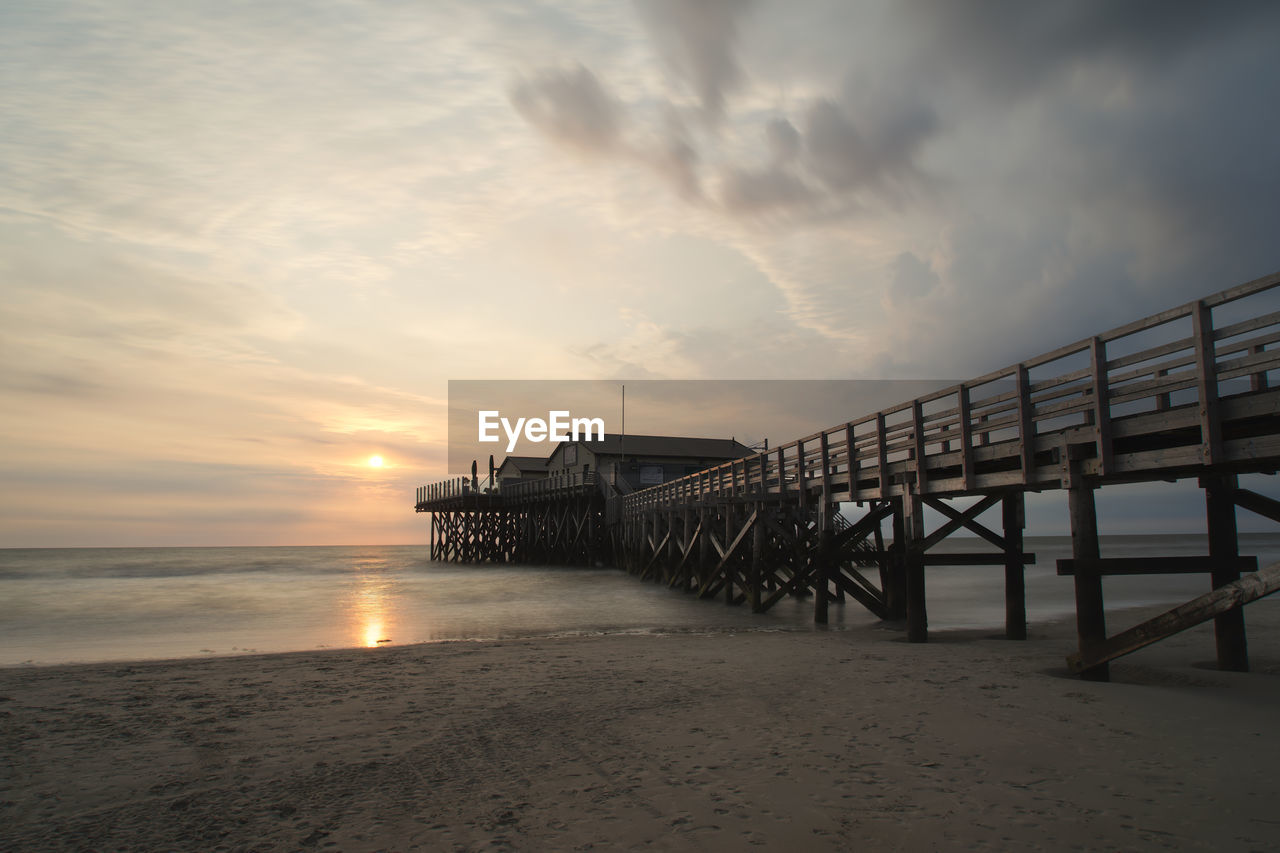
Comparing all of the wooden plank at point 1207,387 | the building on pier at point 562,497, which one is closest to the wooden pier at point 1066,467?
Answer: the wooden plank at point 1207,387

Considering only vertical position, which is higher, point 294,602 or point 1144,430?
point 1144,430

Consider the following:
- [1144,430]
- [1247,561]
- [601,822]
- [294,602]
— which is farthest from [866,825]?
[294,602]

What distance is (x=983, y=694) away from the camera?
23.1ft

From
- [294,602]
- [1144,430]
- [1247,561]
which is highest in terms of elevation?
[1144,430]

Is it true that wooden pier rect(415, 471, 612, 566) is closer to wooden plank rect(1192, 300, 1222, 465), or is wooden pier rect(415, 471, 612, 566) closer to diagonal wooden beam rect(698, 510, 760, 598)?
diagonal wooden beam rect(698, 510, 760, 598)

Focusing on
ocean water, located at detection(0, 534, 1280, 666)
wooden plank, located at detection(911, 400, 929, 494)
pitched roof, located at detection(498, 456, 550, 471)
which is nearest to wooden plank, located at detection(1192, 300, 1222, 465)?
wooden plank, located at detection(911, 400, 929, 494)

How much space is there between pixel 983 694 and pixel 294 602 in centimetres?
2369

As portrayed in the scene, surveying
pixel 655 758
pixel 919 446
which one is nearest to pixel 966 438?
pixel 919 446

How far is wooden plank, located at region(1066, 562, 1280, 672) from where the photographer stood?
18.5ft

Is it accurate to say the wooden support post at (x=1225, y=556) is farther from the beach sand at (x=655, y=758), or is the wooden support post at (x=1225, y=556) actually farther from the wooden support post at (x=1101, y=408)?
the wooden support post at (x=1101, y=408)

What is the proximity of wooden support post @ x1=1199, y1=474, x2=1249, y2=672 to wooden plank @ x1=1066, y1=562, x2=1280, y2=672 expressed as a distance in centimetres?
175

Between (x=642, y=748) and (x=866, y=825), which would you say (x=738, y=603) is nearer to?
(x=642, y=748)

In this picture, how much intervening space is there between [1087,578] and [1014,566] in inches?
163

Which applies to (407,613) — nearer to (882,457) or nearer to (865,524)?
(865,524)
